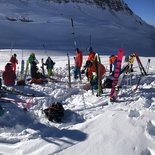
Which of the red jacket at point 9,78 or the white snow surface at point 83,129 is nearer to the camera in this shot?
the white snow surface at point 83,129

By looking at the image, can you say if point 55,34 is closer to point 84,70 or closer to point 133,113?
point 84,70

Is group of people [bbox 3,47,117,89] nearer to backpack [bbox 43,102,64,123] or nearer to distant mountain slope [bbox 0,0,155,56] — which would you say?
backpack [bbox 43,102,64,123]

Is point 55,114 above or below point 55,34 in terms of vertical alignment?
below

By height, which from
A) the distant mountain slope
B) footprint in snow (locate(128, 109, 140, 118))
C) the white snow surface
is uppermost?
the distant mountain slope

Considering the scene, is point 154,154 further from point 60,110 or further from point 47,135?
point 60,110

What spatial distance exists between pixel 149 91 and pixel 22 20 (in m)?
49.2

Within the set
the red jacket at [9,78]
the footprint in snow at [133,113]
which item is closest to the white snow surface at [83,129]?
the footprint in snow at [133,113]

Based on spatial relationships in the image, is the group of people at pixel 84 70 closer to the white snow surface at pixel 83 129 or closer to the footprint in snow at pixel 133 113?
the white snow surface at pixel 83 129

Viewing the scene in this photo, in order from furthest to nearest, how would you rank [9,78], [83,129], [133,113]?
1. [9,78]
2. [133,113]
3. [83,129]

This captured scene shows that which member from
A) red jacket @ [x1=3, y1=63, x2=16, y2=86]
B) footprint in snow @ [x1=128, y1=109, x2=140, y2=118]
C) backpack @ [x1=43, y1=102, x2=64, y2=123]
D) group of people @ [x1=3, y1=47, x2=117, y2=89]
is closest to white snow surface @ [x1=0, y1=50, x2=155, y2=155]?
footprint in snow @ [x1=128, y1=109, x2=140, y2=118]

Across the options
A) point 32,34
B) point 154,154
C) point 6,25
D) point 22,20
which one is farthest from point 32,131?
point 22,20

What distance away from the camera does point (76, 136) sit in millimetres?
7004

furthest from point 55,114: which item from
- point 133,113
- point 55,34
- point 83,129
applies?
point 55,34

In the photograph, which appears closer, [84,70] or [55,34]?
[84,70]
